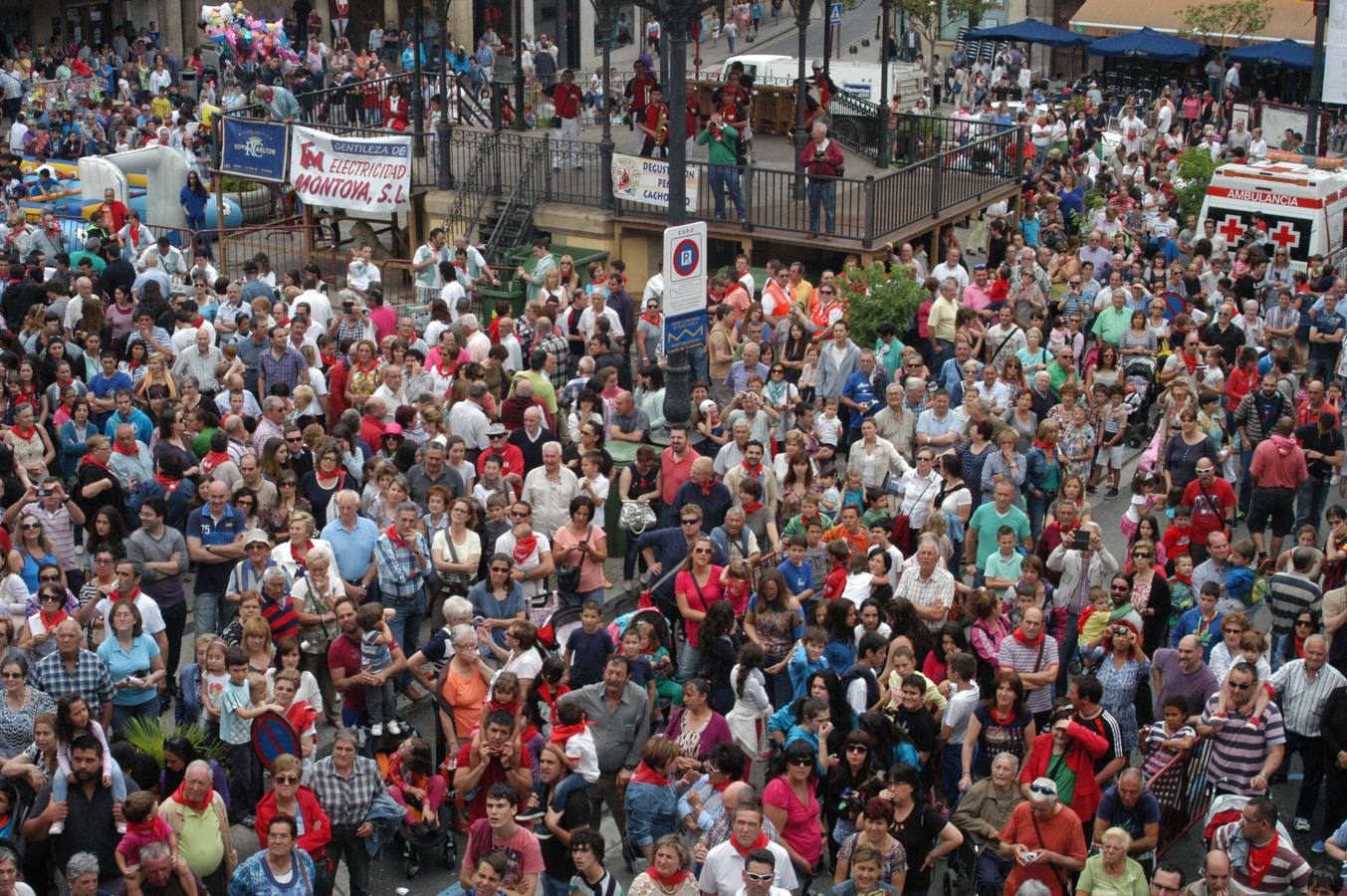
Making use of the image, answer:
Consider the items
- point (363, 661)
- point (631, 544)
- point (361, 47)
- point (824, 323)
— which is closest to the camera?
point (363, 661)

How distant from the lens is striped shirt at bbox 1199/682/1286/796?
1066cm

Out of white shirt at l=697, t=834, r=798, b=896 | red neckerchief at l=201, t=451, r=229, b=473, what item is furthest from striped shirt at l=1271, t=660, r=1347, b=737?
red neckerchief at l=201, t=451, r=229, b=473

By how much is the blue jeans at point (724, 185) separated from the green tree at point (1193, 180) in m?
6.81

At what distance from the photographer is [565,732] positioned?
10164mm

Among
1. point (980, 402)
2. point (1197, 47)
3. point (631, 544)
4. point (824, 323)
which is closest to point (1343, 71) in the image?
point (1197, 47)

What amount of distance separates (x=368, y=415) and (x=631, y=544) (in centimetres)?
244

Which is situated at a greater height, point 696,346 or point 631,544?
point 696,346

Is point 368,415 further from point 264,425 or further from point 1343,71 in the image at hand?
point 1343,71

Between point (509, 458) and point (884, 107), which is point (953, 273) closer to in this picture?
point (884, 107)

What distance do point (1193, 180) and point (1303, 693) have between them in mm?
15816

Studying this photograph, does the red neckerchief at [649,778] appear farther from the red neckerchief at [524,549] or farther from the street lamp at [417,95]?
the street lamp at [417,95]

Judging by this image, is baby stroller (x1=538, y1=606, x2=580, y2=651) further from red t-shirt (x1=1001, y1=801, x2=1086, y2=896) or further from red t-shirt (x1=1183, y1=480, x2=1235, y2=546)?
red t-shirt (x1=1183, y1=480, x2=1235, y2=546)

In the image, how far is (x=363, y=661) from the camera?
1127 cm

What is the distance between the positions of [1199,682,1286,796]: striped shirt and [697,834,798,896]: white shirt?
3.00 metres
